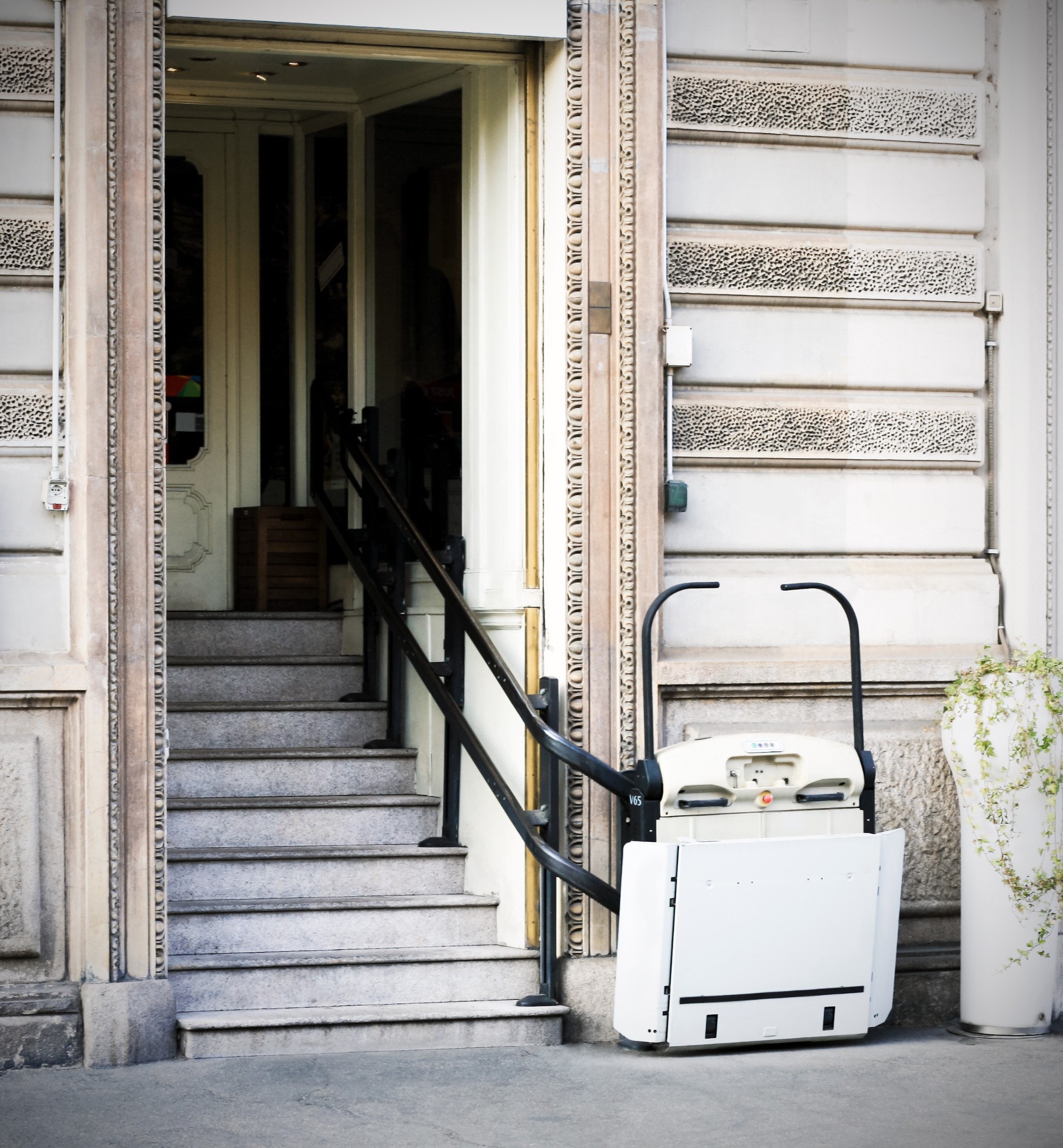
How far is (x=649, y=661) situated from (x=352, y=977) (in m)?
1.50

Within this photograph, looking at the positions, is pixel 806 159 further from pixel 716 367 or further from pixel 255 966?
pixel 255 966

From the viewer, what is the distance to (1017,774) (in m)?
5.45

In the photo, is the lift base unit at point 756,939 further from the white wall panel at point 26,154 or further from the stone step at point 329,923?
the white wall panel at point 26,154

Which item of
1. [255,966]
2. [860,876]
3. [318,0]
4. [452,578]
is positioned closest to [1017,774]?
[860,876]

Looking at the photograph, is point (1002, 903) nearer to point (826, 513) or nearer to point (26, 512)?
point (826, 513)

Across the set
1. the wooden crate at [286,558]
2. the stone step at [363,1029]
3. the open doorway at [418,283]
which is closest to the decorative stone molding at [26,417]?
the stone step at [363,1029]

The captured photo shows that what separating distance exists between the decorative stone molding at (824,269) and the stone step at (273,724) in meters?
2.39

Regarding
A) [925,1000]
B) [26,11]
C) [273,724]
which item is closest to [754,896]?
[925,1000]

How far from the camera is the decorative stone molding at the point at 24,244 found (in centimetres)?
514

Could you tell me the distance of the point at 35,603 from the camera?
5.16m

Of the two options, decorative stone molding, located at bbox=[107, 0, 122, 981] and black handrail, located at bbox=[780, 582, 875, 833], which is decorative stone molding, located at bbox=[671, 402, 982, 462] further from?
decorative stone molding, located at bbox=[107, 0, 122, 981]

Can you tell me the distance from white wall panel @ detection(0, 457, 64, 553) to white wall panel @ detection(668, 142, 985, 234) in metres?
2.33

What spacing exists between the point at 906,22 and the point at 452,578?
265 cm

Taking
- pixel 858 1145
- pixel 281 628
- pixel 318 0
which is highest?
pixel 318 0
